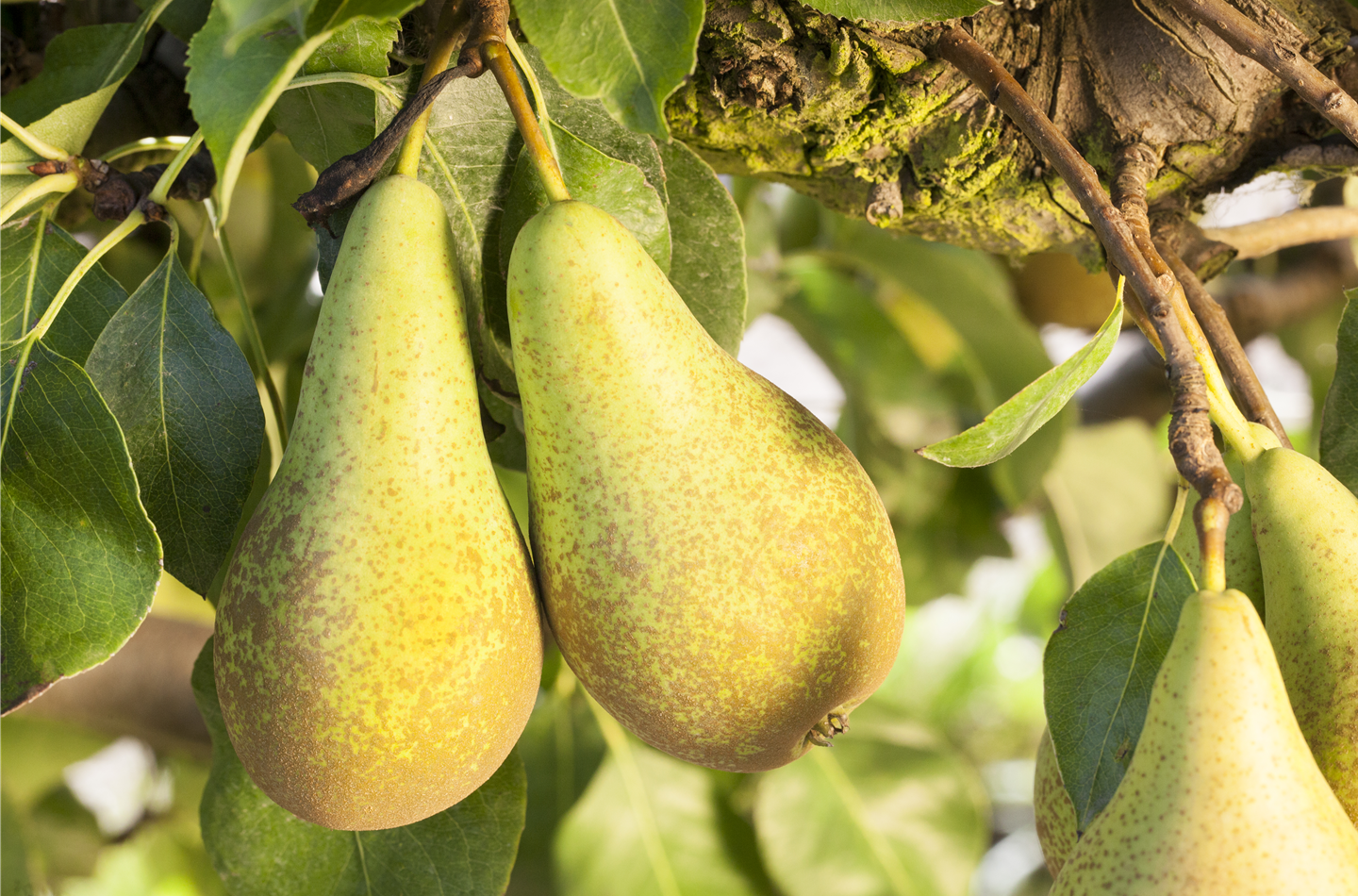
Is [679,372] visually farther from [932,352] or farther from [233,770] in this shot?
[932,352]

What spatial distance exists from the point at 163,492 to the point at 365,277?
0.17m

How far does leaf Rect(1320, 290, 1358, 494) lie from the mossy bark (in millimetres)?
84

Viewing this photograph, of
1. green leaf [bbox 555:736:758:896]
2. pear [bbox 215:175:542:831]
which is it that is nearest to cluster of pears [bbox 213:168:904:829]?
pear [bbox 215:175:542:831]

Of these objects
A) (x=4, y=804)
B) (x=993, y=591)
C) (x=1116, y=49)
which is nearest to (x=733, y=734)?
(x=1116, y=49)

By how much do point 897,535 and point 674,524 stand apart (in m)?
0.86

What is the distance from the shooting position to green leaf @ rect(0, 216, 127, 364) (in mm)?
492

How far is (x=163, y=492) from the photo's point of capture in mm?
471

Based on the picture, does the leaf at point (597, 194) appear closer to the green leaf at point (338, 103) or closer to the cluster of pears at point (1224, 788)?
the green leaf at point (338, 103)

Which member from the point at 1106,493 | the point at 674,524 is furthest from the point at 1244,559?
the point at 1106,493

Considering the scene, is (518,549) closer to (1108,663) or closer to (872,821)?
(1108,663)

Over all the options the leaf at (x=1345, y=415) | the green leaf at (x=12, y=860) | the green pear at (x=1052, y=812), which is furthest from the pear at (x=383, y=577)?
the green leaf at (x=12, y=860)

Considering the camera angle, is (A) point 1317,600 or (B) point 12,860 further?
(B) point 12,860

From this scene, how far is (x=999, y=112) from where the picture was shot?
19.9 inches

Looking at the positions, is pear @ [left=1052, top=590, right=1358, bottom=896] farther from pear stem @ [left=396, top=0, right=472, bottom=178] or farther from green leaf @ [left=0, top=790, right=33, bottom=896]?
green leaf @ [left=0, top=790, right=33, bottom=896]
